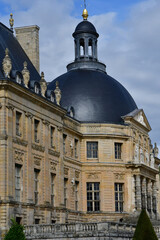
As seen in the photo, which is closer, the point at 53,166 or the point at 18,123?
the point at 18,123

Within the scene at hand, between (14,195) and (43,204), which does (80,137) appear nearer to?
(43,204)

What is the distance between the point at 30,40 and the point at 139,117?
14.0 meters

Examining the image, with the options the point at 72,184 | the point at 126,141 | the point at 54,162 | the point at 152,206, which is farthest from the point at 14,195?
the point at 152,206

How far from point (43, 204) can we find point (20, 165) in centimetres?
443

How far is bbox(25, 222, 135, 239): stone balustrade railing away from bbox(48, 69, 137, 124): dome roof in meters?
20.0

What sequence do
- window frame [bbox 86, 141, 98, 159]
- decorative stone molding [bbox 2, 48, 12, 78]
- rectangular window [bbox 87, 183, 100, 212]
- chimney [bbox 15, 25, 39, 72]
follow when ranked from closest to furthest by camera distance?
decorative stone molding [bbox 2, 48, 12, 78]
chimney [bbox 15, 25, 39, 72]
rectangular window [bbox 87, 183, 100, 212]
window frame [bbox 86, 141, 98, 159]

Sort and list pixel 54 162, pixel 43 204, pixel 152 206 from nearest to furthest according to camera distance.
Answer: pixel 43 204
pixel 54 162
pixel 152 206

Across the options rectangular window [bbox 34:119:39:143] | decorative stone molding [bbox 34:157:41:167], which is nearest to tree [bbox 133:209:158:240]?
decorative stone molding [bbox 34:157:41:167]

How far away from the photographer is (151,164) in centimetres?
6531

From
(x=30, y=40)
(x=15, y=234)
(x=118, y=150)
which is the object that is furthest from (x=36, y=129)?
(x=118, y=150)

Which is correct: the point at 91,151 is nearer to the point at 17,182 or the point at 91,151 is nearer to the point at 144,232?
the point at 17,182

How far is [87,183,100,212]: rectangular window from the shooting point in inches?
2219

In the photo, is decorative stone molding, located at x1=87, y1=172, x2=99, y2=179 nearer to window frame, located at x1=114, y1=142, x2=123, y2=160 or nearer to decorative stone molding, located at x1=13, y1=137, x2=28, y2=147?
window frame, located at x1=114, y1=142, x2=123, y2=160

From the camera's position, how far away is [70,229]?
37.4 metres
